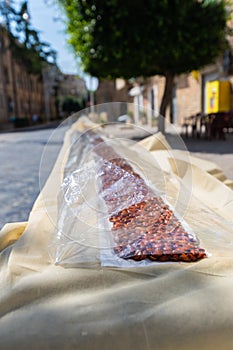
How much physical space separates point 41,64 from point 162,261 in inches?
1208

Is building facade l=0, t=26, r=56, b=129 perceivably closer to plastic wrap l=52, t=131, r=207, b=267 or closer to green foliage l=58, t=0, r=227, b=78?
green foliage l=58, t=0, r=227, b=78

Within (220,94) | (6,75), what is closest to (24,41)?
(6,75)

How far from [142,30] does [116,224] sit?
6052mm

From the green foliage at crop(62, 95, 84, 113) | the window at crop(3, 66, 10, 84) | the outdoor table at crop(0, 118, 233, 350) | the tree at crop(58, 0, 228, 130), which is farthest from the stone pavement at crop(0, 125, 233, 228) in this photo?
the green foliage at crop(62, 95, 84, 113)

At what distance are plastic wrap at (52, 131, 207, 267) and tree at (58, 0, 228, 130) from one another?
5300mm

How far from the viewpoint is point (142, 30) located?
650 cm

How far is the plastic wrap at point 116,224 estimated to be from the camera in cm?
131

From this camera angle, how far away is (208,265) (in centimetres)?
122

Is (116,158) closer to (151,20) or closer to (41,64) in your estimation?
(151,20)

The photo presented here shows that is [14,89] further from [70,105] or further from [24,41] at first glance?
[70,105]

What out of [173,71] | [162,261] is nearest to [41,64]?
[173,71]

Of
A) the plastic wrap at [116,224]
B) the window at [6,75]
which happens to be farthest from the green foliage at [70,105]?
the plastic wrap at [116,224]

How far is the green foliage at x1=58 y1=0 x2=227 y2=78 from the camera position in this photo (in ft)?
20.9

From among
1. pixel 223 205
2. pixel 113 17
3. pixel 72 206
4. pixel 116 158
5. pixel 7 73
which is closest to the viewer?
pixel 72 206
